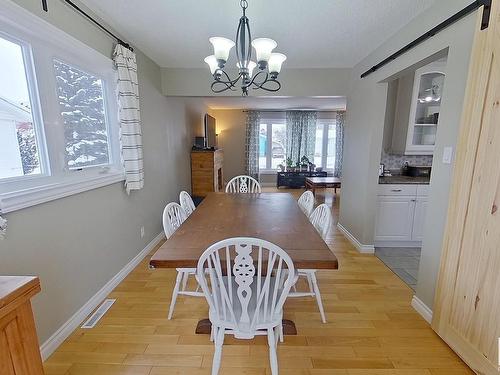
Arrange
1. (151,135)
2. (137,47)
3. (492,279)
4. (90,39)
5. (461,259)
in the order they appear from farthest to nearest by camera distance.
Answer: (151,135)
(137,47)
(90,39)
(461,259)
(492,279)

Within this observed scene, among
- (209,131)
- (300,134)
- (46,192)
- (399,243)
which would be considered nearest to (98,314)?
(46,192)

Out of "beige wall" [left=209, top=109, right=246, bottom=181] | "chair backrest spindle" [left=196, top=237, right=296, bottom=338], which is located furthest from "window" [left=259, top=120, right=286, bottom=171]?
"chair backrest spindle" [left=196, top=237, right=296, bottom=338]

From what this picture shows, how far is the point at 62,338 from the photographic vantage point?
1606 mm

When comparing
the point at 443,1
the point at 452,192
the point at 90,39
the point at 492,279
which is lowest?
the point at 492,279

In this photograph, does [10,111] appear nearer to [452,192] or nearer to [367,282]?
[452,192]

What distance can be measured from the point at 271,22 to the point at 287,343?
8.01 feet

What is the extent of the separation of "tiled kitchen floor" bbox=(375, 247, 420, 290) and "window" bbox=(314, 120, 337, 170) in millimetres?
4896

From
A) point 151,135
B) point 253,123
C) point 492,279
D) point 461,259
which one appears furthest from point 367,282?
point 253,123

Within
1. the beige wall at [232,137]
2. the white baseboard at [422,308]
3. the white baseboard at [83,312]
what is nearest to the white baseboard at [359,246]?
the white baseboard at [422,308]

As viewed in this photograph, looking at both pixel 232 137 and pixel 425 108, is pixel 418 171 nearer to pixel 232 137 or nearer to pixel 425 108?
pixel 425 108

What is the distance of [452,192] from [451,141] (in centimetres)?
35

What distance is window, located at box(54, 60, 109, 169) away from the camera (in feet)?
5.67

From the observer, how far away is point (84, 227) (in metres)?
1.85

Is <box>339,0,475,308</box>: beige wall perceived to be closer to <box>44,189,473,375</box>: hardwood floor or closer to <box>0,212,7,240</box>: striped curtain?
<box>44,189,473,375</box>: hardwood floor
